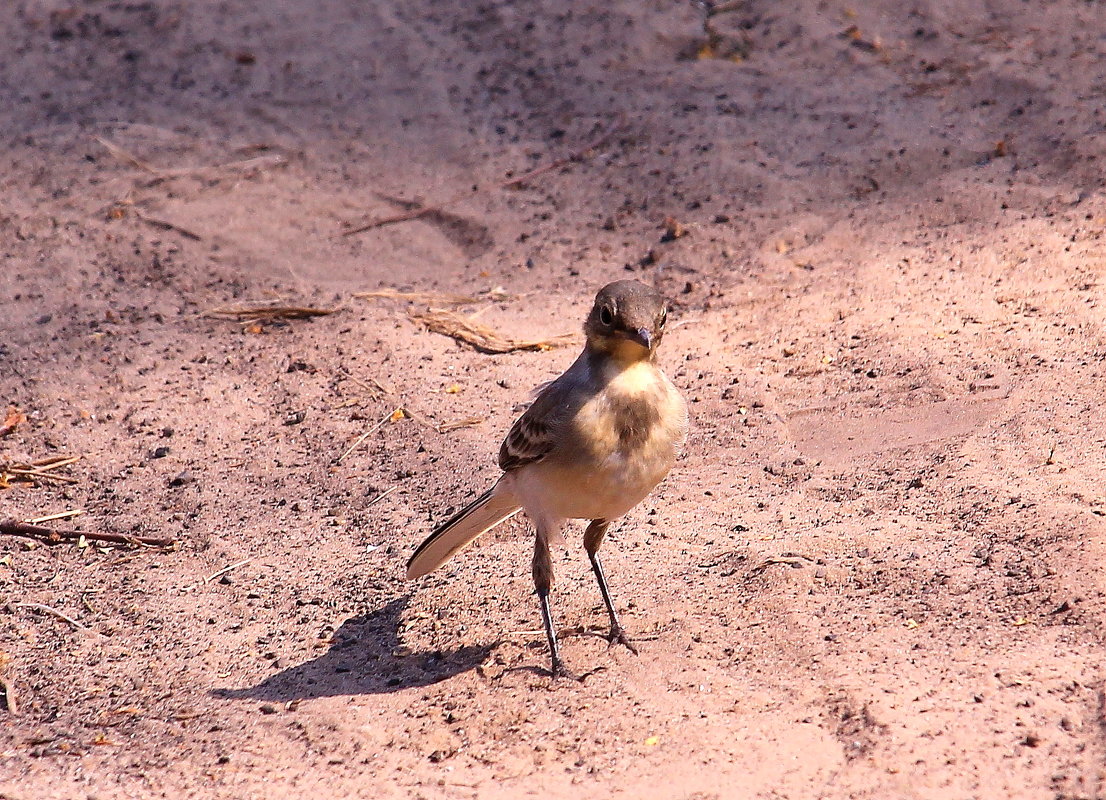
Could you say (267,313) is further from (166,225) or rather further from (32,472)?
(32,472)

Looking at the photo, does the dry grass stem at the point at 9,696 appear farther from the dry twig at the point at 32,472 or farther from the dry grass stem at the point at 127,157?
the dry grass stem at the point at 127,157

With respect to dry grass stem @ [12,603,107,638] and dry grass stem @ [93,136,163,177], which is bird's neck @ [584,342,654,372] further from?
dry grass stem @ [93,136,163,177]

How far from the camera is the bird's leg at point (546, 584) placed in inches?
197

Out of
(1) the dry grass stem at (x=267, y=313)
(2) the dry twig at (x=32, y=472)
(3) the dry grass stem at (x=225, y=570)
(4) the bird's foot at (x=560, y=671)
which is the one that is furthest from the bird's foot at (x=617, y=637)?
(1) the dry grass stem at (x=267, y=313)

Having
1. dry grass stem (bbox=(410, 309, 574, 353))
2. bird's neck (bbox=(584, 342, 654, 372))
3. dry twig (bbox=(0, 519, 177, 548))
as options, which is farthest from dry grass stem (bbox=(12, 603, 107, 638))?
dry grass stem (bbox=(410, 309, 574, 353))

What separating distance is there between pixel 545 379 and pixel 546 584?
218 cm

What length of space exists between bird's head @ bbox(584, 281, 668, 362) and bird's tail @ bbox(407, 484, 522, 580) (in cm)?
83

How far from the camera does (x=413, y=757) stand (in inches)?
177

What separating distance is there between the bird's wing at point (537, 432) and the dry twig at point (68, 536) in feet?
6.89

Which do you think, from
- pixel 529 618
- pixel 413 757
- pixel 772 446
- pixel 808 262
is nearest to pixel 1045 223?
pixel 808 262

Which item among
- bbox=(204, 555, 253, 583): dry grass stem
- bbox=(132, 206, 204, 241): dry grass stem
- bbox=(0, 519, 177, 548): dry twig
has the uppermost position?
bbox=(132, 206, 204, 241): dry grass stem

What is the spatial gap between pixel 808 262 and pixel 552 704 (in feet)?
13.4

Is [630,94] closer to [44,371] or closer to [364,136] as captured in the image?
[364,136]

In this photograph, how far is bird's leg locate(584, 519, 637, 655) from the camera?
202 inches
